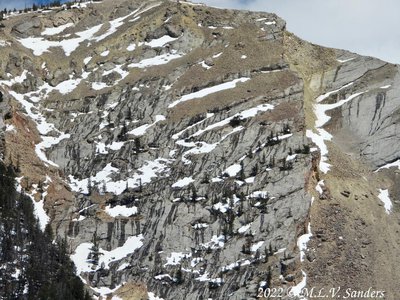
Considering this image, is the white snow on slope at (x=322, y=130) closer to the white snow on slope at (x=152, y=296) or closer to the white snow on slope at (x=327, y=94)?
the white snow on slope at (x=327, y=94)

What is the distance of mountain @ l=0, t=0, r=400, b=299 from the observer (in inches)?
3061

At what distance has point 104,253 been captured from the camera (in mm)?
80875

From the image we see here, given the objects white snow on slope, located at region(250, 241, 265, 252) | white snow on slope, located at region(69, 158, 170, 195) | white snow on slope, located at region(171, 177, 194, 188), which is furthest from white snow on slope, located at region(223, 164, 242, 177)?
white snow on slope, located at region(250, 241, 265, 252)

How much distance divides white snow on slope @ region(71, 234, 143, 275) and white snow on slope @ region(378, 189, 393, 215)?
26.9m

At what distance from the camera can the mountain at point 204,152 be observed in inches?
3061

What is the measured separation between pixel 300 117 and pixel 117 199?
23.0 meters

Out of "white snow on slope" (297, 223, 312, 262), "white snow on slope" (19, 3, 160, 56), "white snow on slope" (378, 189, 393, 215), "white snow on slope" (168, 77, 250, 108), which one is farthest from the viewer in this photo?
"white snow on slope" (19, 3, 160, 56)

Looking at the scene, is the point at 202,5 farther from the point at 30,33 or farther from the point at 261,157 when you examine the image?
the point at 261,157

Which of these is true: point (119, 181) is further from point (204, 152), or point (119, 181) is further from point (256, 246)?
point (256, 246)

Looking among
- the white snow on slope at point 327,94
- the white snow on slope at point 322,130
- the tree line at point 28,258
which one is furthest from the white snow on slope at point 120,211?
the white snow on slope at point 327,94

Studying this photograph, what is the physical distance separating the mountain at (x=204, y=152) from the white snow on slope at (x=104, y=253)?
18cm

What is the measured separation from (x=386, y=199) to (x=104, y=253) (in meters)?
31.5

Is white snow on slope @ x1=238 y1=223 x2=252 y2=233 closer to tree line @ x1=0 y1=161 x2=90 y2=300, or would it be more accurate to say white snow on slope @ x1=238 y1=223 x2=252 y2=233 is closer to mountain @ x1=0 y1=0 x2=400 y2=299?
mountain @ x1=0 y1=0 x2=400 y2=299

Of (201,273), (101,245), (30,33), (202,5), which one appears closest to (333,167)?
(201,273)
